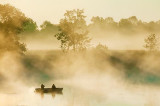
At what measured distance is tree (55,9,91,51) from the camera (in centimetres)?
10206

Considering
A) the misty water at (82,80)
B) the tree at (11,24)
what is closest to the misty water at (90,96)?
the misty water at (82,80)

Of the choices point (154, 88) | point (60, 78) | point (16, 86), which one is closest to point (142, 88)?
point (154, 88)

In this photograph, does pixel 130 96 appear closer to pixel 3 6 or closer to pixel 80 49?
pixel 80 49

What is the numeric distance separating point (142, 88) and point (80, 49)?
60.1 ft

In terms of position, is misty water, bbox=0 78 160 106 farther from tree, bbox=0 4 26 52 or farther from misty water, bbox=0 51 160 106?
tree, bbox=0 4 26 52

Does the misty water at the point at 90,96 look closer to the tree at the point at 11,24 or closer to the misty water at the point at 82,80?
the misty water at the point at 82,80

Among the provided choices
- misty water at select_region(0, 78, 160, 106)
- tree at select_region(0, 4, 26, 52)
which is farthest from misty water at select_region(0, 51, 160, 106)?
tree at select_region(0, 4, 26, 52)

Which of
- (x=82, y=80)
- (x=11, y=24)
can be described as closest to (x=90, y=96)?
(x=11, y=24)

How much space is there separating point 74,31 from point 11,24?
24.8 m

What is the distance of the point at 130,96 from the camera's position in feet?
263

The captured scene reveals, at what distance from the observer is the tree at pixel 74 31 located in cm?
10206

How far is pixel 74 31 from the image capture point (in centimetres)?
10581

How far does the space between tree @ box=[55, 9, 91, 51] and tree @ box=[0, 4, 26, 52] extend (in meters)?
18.9

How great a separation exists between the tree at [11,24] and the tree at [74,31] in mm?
18909
